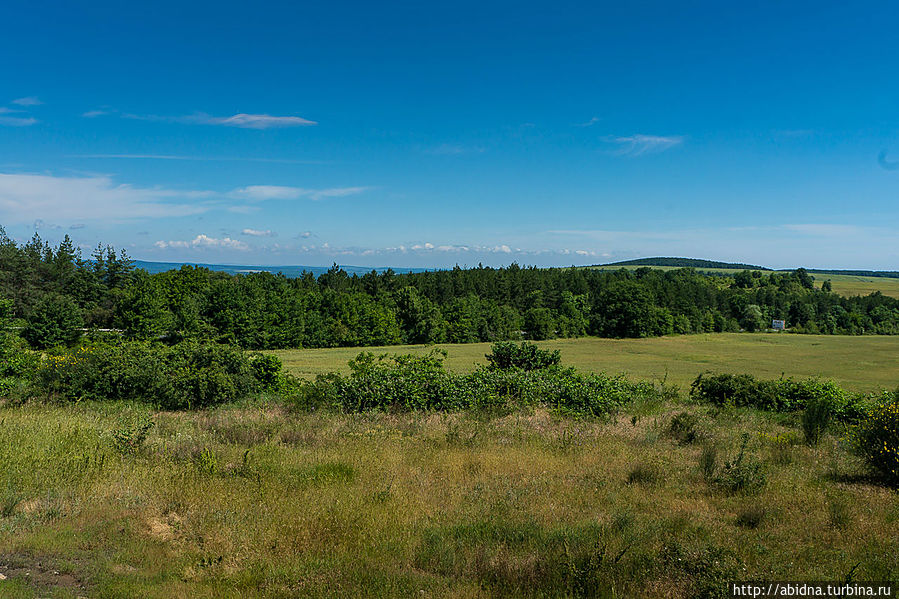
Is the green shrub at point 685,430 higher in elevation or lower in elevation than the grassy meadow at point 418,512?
lower

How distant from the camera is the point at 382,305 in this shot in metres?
91.8

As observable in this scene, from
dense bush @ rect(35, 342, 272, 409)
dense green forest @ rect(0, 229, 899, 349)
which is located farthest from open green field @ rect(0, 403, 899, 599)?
dense green forest @ rect(0, 229, 899, 349)

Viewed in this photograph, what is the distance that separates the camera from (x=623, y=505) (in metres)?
7.12

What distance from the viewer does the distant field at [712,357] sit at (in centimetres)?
5072

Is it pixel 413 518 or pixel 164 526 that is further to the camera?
pixel 413 518

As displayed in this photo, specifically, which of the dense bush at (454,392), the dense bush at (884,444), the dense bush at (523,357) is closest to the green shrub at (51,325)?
the dense bush at (454,392)

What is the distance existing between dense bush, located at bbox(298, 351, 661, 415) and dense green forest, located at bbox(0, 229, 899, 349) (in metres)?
52.3

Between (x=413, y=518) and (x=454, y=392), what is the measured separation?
9290 mm

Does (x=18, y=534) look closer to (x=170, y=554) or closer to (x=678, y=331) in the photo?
(x=170, y=554)

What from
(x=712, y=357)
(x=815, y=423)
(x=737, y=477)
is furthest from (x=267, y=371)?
(x=712, y=357)

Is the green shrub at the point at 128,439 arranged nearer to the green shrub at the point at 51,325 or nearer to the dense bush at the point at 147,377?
the dense bush at the point at 147,377

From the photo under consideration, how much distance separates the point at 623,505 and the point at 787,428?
9.62 metres

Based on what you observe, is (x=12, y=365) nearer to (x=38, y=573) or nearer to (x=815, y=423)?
(x=38, y=573)

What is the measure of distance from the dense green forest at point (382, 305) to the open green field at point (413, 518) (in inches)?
2232
